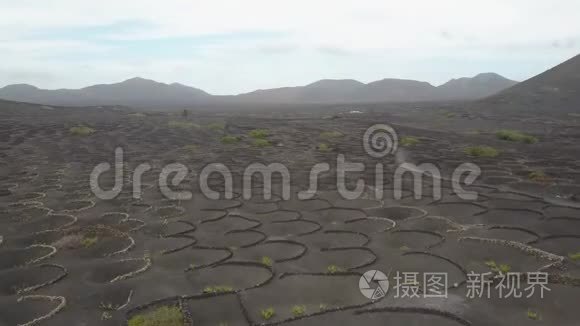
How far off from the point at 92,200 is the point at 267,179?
8.22m

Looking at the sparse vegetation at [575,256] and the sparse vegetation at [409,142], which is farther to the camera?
the sparse vegetation at [409,142]

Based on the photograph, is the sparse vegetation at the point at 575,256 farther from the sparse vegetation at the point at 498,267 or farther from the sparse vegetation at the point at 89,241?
the sparse vegetation at the point at 89,241

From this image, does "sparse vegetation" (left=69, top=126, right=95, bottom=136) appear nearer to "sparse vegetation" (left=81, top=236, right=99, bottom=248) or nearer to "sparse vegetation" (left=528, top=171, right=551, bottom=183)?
"sparse vegetation" (left=81, top=236, right=99, bottom=248)

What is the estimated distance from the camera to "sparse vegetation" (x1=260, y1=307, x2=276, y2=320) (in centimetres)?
923

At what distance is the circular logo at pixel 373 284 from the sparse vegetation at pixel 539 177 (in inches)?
537

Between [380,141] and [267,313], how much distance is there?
31.0 metres

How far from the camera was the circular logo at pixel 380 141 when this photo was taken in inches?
1291

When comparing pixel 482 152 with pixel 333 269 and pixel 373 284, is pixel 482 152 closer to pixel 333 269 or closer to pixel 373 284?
pixel 333 269

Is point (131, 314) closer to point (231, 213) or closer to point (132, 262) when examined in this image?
point (132, 262)

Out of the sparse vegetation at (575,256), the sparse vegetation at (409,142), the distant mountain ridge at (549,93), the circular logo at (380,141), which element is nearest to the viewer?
the sparse vegetation at (575,256)

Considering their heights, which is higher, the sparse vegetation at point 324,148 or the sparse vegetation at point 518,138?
the sparse vegetation at point 518,138

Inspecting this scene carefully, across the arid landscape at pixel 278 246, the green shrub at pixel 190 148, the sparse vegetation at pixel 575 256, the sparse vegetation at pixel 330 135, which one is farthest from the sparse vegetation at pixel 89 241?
the sparse vegetation at pixel 330 135

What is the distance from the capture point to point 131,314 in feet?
30.6

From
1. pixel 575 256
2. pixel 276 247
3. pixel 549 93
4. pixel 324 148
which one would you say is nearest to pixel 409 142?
pixel 324 148
